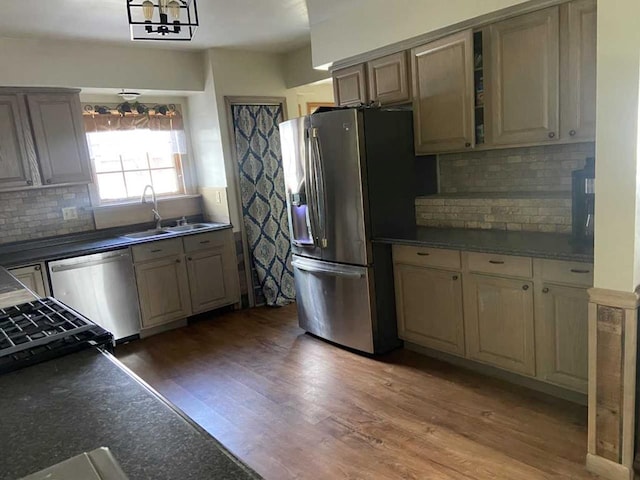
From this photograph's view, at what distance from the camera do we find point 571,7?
2.44m

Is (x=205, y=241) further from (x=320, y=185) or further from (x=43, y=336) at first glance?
(x=43, y=336)

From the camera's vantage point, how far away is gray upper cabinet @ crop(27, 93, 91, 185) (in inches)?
146

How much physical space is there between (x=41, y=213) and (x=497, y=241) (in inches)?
143

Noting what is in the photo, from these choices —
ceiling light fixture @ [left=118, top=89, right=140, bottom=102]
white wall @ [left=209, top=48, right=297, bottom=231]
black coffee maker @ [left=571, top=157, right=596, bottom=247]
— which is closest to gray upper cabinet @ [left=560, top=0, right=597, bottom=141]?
black coffee maker @ [left=571, top=157, right=596, bottom=247]

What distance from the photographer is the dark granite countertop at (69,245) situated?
3.51 meters

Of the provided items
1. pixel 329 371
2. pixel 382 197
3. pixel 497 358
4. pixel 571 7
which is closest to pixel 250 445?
pixel 329 371

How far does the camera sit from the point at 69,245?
3.96m

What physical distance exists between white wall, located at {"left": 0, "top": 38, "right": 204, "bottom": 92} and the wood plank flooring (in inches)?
A: 89.4

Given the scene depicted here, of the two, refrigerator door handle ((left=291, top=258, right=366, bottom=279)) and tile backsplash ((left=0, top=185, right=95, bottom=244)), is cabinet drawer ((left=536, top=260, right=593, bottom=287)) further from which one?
tile backsplash ((left=0, top=185, right=95, bottom=244))

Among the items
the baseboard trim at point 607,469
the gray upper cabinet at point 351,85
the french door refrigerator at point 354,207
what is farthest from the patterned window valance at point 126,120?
the baseboard trim at point 607,469

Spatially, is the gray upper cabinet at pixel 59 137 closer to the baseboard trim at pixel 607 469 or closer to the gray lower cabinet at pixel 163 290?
the gray lower cabinet at pixel 163 290

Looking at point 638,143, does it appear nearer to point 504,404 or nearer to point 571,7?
point 571,7

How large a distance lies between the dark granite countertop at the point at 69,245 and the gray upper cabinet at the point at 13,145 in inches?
21.4

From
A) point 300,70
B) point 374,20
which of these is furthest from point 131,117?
point 374,20
